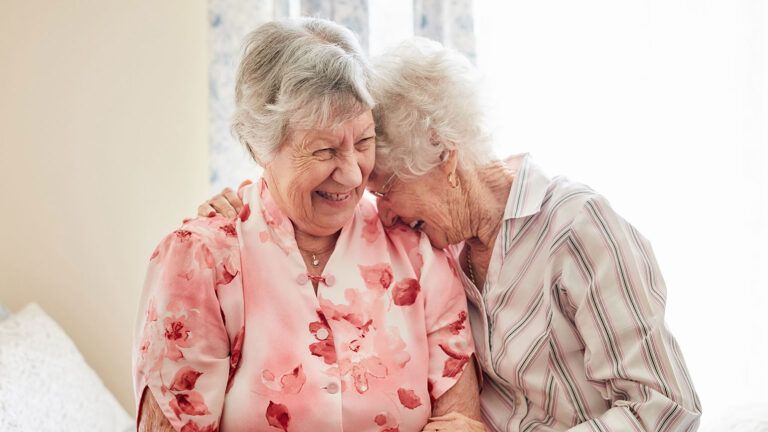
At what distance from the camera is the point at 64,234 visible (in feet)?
8.94

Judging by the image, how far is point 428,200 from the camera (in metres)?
1.63

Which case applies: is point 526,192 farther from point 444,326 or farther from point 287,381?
point 287,381

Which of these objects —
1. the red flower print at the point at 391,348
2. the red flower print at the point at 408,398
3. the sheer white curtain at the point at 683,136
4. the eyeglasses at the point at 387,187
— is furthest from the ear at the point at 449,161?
the sheer white curtain at the point at 683,136

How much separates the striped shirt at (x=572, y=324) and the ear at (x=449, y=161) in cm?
13

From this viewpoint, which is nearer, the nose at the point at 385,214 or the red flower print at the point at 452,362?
the red flower print at the point at 452,362

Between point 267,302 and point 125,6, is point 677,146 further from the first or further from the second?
point 125,6

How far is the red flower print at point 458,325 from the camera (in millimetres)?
1578

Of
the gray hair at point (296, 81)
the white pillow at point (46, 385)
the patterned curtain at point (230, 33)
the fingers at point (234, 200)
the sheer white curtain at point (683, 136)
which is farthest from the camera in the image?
the patterned curtain at point (230, 33)

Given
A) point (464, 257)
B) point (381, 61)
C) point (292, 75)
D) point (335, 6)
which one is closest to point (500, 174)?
point (464, 257)

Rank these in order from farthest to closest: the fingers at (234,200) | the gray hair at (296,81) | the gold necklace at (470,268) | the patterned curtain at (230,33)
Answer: the patterned curtain at (230,33) < the gold necklace at (470,268) < the fingers at (234,200) < the gray hair at (296,81)

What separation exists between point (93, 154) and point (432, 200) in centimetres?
157

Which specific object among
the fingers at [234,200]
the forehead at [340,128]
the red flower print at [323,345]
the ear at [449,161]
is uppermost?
the forehead at [340,128]

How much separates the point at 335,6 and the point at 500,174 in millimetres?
1381

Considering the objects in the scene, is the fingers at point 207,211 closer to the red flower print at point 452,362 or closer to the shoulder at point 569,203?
the red flower print at point 452,362
